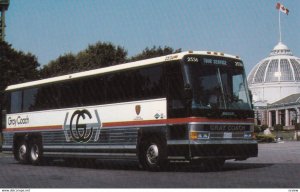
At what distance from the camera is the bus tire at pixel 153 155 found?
52.3 feet

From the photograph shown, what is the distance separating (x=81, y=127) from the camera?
63.7 feet

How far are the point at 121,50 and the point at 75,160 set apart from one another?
30.1m

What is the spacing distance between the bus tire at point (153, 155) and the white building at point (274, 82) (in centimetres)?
11635

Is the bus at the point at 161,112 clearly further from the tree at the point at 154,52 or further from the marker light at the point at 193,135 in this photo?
the tree at the point at 154,52

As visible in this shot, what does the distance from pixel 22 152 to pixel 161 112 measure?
8.77 meters

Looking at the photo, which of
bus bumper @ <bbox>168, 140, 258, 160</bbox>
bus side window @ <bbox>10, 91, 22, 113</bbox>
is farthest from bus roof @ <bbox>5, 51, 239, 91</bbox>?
bus bumper @ <bbox>168, 140, 258, 160</bbox>

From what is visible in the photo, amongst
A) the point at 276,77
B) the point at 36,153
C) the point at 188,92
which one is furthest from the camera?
the point at 276,77

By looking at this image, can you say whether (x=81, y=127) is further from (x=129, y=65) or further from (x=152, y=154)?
(x=152, y=154)

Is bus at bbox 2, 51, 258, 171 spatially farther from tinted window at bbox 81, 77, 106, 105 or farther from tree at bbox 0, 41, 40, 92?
tree at bbox 0, 41, 40, 92

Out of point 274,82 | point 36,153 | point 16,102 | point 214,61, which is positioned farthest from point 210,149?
point 274,82

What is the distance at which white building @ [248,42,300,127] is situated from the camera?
133250 mm

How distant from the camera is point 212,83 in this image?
15.9 metres

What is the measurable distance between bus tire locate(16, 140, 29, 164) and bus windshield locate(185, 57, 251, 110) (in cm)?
958

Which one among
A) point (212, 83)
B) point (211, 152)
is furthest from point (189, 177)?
point (212, 83)
